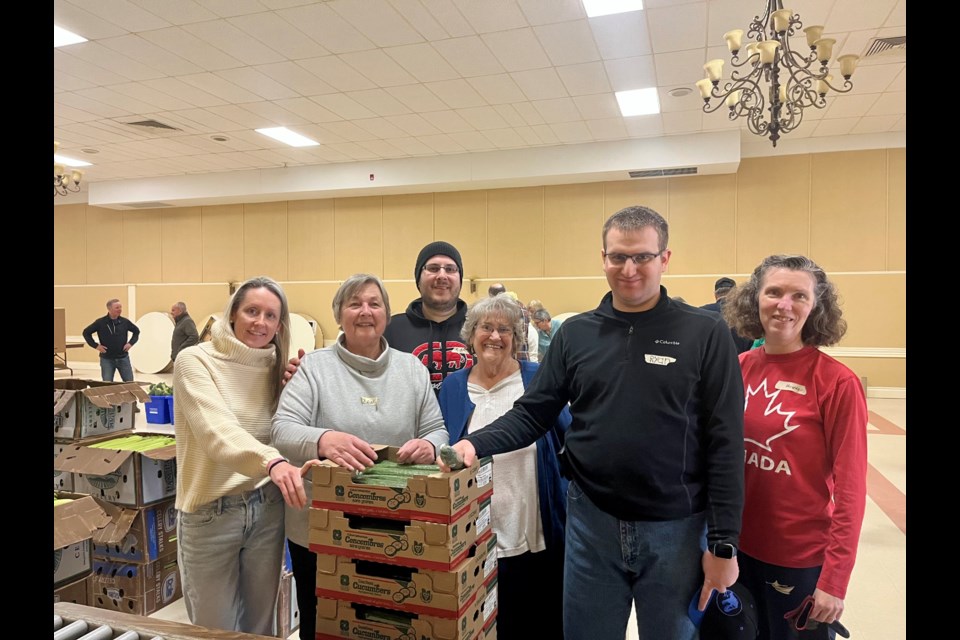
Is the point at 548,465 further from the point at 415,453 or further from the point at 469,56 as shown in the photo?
the point at 469,56

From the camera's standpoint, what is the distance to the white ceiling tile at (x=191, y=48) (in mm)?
5516

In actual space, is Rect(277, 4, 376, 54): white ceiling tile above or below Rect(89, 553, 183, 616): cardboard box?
above

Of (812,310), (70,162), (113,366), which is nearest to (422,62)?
(812,310)

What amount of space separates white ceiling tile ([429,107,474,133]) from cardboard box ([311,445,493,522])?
23.4 ft

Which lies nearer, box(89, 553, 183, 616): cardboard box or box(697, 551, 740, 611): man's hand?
box(697, 551, 740, 611): man's hand

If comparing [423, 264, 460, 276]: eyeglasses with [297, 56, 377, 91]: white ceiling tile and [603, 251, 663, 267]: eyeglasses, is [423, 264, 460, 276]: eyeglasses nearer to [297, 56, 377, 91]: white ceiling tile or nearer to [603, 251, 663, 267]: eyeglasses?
[603, 251, 663, 267]: eyeglasses

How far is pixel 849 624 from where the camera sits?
9.34 feet

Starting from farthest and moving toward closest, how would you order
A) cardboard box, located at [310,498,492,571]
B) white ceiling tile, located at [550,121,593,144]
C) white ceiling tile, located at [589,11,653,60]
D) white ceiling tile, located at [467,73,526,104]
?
white ceiling tile, located at [550,121,593,144] → white ceiling tile, located at [467,73,526,104] → white ceiling tile, located at [589,11,653,60] → cardboard box, located at [310,498,492,571]

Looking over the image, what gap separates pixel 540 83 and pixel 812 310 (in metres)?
5.72

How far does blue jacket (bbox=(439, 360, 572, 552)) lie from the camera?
2.02m

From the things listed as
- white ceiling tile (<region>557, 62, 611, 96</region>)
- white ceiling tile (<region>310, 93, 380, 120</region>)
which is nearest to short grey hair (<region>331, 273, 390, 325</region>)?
white ceiling tile (<region>557, 62, 611, 96</region>)

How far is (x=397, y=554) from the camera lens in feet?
4.44

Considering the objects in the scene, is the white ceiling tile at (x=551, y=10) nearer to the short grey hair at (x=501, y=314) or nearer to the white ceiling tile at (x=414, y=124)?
the white ceiling tile at (x=414, y=124)

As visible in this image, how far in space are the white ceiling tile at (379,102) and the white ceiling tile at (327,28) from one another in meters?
1.20
